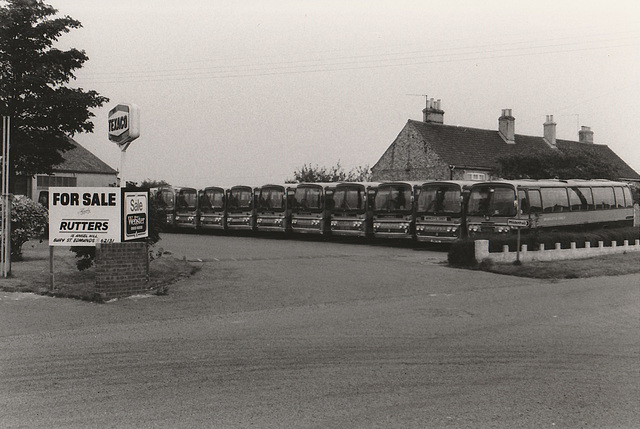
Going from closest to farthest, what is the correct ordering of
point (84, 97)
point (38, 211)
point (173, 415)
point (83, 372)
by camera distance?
1. point (173, 415)
2. point (83, 372)
3. point (38, 211)
4. point (84, 97)

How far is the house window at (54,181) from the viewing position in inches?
1746

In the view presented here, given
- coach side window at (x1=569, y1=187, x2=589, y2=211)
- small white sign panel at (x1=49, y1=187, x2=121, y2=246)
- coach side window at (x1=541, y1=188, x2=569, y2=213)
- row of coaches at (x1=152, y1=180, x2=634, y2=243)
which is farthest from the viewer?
coach side window at (x1=569, y1=187, x2=589, y2=211)

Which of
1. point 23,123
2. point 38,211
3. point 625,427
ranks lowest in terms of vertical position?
point 625,427

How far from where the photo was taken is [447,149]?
45.7 meters

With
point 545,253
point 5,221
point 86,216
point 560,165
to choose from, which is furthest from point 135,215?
point 560,165

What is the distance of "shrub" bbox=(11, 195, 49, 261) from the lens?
14688 mm

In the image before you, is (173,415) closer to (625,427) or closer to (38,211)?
(625,427)

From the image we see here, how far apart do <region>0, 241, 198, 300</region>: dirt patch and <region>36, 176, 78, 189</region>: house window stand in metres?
29.3

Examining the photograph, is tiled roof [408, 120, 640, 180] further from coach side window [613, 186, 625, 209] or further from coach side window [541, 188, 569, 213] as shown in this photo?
coach side window [541, 188, 569, 213]

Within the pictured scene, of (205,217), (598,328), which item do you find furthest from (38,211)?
(205,217)

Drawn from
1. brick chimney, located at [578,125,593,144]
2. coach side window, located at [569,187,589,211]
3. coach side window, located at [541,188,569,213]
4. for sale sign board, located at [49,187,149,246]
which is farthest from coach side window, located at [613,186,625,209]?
brick chimney, located at [578,125,593,144]

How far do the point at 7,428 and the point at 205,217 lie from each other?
2957 cm

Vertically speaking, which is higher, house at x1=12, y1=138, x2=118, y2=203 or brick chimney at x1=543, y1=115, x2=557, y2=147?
brick chimney at x1=543, y1=115, x2=557, y2=147

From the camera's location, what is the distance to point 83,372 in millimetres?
6488
